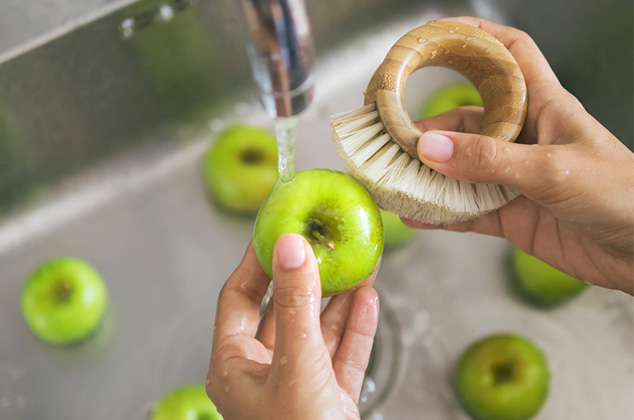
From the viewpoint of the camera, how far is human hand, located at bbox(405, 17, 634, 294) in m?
0.67

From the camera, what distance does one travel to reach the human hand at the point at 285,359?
0.57m

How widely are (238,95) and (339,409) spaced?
87cm

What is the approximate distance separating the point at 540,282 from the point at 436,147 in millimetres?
515

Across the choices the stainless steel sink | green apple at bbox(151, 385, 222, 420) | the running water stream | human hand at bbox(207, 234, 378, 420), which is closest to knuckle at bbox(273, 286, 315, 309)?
human hand at bbox(207, 234, 378, 420)

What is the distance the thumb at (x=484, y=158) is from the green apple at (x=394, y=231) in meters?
0.36

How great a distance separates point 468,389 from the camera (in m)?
→ 0.95

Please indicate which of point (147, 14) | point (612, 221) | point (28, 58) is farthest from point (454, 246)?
point (28, 58)

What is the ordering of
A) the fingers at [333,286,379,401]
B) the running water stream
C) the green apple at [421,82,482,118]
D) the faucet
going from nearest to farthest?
the faucet, the running water stream, the fingers at [333,286,379,401], the green apple at [421,82,482,118]

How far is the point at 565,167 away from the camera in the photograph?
67 cm

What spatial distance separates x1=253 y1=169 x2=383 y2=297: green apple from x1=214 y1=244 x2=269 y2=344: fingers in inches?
4.3

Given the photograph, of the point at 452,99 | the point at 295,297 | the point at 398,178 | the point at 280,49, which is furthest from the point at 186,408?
the point at 452,99

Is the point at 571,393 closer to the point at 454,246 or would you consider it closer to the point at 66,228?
the point at 454,246

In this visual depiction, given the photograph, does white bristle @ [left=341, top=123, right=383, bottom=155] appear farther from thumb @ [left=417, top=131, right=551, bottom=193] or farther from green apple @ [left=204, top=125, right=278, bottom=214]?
green apple @ [left=204, top=125, right=278, bottom=214]

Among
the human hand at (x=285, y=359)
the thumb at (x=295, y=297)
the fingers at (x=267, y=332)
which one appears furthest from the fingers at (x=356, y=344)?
the thumb at (x=295, y=297)
